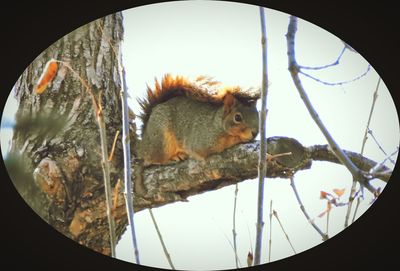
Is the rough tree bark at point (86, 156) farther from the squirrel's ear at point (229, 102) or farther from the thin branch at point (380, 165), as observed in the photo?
the squirrel's ear at point (229, 102)

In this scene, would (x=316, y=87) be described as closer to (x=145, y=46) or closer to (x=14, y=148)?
(x=145, y=46)

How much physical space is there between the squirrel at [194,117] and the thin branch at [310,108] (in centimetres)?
136

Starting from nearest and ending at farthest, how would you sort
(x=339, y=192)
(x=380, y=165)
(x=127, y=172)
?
(x=127, y=172)
(x=380, y=165)
(x=339, y=192)

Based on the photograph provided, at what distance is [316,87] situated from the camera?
9.54ft

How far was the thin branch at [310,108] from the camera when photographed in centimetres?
222

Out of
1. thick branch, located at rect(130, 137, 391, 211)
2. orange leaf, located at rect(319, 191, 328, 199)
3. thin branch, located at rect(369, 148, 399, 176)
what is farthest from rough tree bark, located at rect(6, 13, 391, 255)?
thin branch, located at rect(369, 148, 399, 176)

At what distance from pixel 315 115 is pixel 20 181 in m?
1.49

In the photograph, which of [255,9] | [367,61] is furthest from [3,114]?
[367,61]

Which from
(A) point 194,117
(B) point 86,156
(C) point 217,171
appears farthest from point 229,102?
(B) point 86,156

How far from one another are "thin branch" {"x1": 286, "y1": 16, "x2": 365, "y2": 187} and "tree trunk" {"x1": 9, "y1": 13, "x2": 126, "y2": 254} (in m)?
1.00

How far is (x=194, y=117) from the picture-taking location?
4.11 metres

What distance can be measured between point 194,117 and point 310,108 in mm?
1956

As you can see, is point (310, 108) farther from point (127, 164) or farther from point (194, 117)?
point (194, 117)

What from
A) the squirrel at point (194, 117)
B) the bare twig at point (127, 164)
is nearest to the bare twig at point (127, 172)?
the bare twig at point (127, 164)
